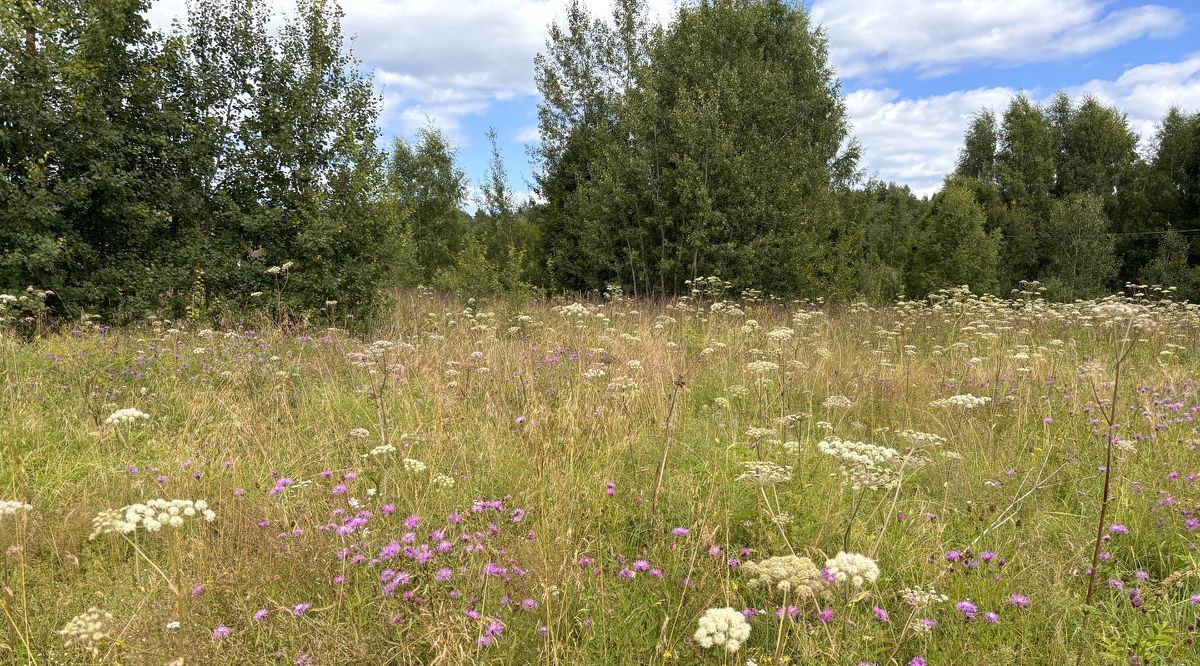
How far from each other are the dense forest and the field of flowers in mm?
5341

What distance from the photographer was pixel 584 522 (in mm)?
3066

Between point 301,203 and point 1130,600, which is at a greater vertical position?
point 301,203

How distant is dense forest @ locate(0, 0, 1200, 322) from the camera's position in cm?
960

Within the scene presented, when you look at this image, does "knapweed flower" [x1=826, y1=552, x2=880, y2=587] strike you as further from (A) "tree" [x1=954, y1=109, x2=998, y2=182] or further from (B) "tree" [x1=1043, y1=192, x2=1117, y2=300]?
(A) "tree" [x1=954, y1=109, x2=998, y2=182]

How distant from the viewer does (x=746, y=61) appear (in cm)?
1570

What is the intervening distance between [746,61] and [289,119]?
37.6ft

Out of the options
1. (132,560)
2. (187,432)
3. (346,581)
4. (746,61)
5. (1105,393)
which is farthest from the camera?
(746,61)

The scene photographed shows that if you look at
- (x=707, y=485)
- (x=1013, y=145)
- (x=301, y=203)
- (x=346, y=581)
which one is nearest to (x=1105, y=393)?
(x=707, y=485)

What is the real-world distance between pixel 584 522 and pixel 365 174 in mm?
10590

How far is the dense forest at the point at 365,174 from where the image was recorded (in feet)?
31.5

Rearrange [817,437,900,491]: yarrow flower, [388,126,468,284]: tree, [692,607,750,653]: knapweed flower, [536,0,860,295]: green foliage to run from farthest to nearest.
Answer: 1. [388,126,468,284]: tree
2. [536,0,860,295]: green foliage
3. [817,437,900,491]: yarrow flower
4. [692,607,750,653]: knapweed flower

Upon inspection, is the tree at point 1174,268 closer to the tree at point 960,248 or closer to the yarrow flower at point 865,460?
the tree at point 960,248

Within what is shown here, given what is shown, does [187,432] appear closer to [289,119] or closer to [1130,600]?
[1130,600]

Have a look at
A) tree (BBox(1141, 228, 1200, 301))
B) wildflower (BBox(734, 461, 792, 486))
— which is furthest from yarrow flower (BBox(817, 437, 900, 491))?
tree (BBox(1141, 228, 1200, 301))
